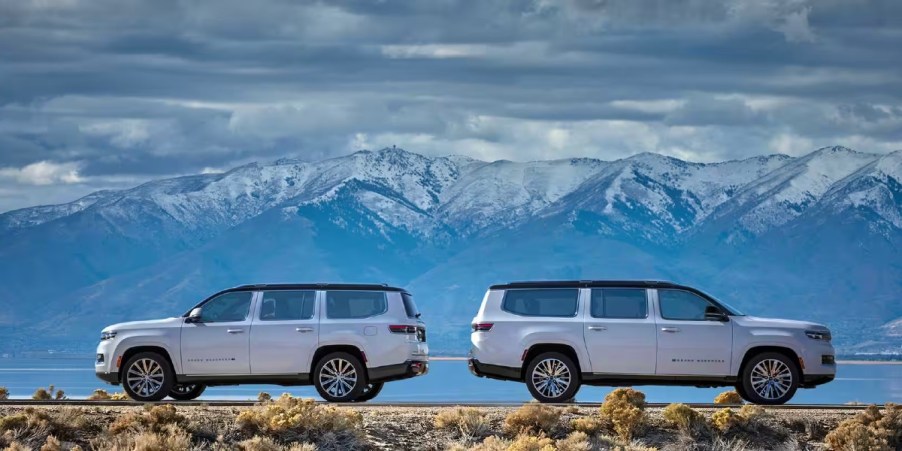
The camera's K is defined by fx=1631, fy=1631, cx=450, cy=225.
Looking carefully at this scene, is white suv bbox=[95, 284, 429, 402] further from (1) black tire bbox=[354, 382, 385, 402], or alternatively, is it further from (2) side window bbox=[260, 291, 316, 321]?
(1) black tire bbox=[354, 382, 385, 402]

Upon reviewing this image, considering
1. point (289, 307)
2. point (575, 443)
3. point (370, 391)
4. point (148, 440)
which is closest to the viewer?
point (148, 440)

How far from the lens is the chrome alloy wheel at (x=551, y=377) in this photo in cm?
3234

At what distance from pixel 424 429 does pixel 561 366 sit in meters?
4.23

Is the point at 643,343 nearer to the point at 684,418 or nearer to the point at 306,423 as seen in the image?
the point at 684,418

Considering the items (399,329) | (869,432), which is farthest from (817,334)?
(399,329)

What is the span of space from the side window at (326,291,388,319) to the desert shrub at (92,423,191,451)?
592 centimetres

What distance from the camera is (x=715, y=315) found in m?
31.9

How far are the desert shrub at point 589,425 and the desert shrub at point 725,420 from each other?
6.52ft

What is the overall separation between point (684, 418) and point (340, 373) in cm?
758

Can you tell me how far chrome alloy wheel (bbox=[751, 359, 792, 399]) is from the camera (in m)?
32.1

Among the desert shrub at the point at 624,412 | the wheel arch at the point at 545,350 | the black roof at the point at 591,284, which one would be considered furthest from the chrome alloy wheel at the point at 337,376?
the desert shrub at the point at 624,412

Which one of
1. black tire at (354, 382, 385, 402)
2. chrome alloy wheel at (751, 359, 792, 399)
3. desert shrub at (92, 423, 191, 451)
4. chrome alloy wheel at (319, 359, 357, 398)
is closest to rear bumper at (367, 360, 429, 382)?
chrome alloy wheel at (319, 359, 357, 398)

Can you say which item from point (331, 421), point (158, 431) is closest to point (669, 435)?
point (331, 421)

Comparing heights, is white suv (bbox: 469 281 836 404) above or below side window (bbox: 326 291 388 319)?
below
